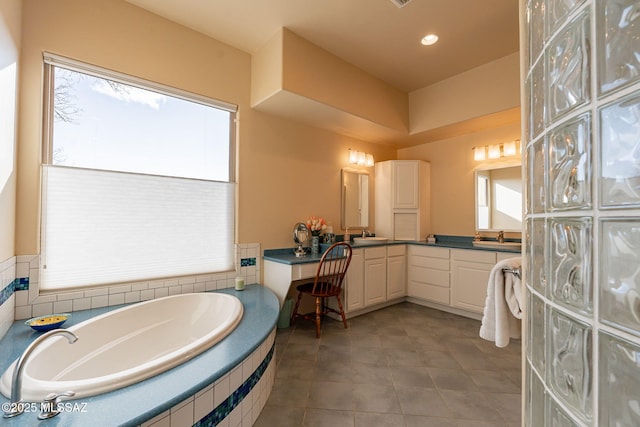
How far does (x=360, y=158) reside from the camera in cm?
382

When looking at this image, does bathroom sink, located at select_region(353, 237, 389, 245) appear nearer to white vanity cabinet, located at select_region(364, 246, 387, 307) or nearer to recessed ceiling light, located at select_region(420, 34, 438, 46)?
white vanity cabinet, located at select_region(364, 246, 387, 307)

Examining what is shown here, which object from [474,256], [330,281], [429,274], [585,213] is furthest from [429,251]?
[585,213]

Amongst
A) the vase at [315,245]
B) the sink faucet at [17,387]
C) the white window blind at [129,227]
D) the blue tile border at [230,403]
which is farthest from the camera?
the vase at [315,245]

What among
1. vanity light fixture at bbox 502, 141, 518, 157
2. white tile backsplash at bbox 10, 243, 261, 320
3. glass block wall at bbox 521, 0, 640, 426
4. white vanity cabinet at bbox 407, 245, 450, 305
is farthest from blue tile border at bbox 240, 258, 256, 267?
vanity light fixture at bbox 502, 141, 518, 157

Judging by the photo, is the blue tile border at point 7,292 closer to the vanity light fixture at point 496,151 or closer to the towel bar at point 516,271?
the towel bar at point 516,271

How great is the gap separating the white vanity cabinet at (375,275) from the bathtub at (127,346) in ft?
5.46

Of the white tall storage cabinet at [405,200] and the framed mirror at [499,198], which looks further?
the white tall storage cabinet at [405,200]

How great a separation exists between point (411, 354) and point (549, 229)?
211 centimetres

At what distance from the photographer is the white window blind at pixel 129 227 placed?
1.92 meters

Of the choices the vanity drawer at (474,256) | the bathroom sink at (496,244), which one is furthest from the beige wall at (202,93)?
the bathroom sink at (496,244)

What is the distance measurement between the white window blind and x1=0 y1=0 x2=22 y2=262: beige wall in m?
0.19

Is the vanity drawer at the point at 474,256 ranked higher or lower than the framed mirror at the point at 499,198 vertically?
lower

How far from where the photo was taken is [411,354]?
7.59ft

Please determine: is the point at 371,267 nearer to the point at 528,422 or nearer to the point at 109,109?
the point at 528,422
